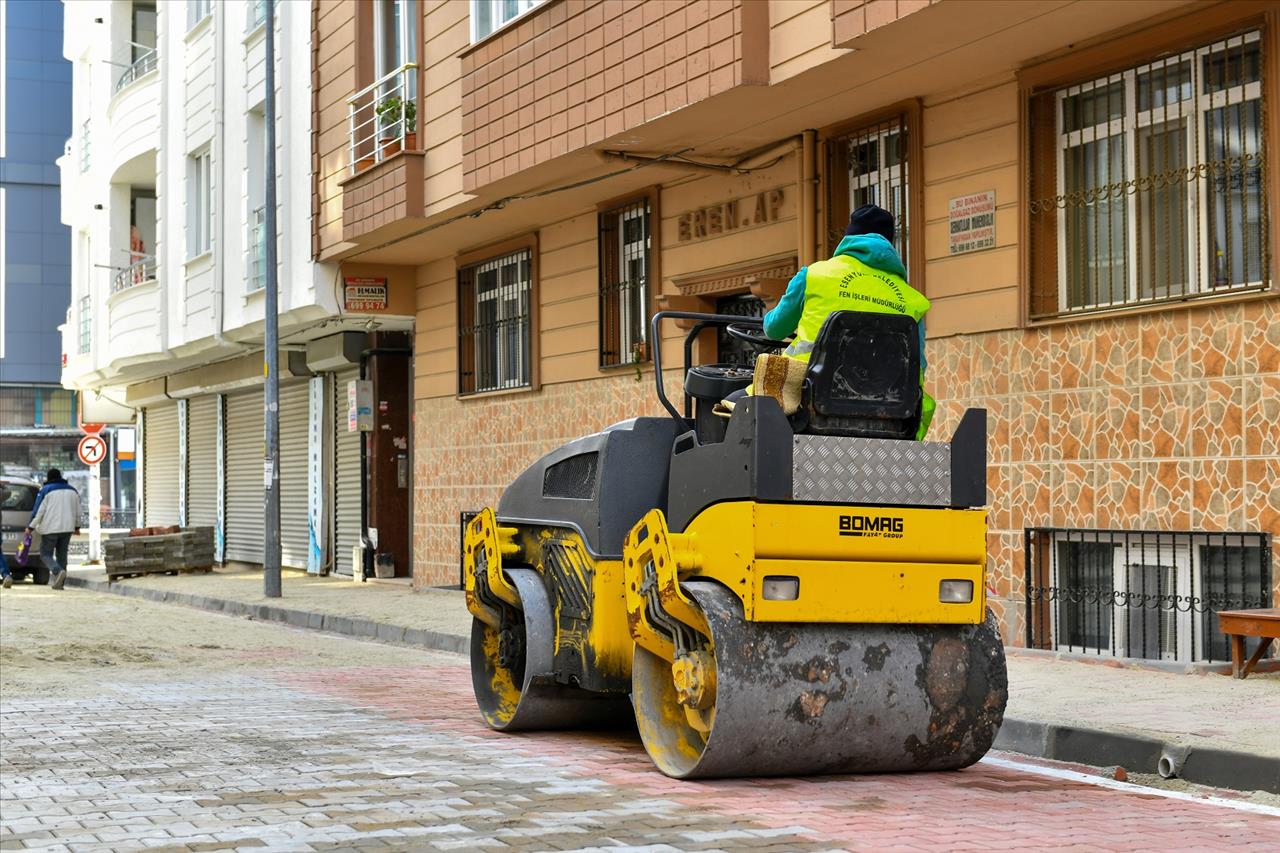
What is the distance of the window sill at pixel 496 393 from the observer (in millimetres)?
19778

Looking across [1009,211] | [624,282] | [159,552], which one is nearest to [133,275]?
[159,552]

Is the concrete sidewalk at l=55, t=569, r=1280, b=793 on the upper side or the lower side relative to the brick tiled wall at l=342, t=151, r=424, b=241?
lower

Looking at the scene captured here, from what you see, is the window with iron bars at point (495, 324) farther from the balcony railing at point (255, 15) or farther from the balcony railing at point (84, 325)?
the balcony railing at point (84, 325)

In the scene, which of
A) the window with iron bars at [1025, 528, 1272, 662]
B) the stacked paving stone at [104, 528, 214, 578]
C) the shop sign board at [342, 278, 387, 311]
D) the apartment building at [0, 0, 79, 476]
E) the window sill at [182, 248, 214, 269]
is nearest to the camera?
the window with iron bars at [1025, 528, 1272, 662]

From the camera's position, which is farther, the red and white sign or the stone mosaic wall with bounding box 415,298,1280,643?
the red and white sign


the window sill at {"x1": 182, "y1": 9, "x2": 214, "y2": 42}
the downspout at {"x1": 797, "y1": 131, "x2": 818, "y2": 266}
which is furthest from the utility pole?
the downspout at {"x1": 797, "y1": 131, "x2": 818, "y2": 266}

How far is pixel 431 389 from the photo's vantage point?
22.8m

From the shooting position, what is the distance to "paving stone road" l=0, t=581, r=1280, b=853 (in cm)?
588

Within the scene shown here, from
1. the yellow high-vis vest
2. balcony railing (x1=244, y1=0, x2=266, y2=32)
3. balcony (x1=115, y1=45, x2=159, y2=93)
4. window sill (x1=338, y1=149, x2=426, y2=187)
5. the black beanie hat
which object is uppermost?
balcony (x1=115, y1=45, x2=159, y2=93)

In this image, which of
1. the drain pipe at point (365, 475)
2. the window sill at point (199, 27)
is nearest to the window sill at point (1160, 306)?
the drain pipe at point (365, 475)

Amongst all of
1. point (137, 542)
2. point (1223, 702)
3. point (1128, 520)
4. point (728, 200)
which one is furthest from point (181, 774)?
point (137, 542)

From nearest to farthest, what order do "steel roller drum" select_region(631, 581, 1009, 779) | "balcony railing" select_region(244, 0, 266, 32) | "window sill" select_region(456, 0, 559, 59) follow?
"steel roller drum" select_region(631, 581, 1009, 779) → "window sill" select_region(456, 0, 559, 59) → "balcony railing" select_region(244, 0, 266, 32)

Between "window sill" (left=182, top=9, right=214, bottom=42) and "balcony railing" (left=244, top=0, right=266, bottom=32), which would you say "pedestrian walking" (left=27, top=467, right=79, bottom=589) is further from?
"window sill" (left=182, top=9, right=214, bottom=42)

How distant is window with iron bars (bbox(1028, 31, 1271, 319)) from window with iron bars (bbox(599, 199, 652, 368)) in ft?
19.2
